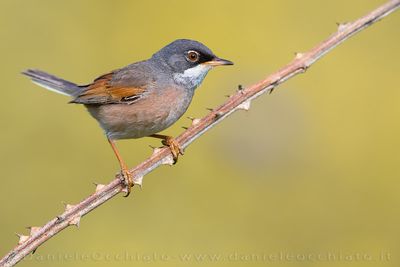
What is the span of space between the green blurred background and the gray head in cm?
177

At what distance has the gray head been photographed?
5.02m

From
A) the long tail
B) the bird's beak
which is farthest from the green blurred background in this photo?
the bird's beak

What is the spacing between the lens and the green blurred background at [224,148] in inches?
245

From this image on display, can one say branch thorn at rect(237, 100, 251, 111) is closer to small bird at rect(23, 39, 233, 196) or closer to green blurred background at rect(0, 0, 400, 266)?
small bird at rect(23, 39, 233, 196)

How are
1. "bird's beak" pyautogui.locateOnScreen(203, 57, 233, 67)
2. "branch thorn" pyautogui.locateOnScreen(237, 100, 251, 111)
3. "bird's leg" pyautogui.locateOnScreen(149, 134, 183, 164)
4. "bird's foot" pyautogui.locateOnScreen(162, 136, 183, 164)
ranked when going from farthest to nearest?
1. "bird's beak" pyautogui.locateOnScreen(203, 57, 233, 67)
2. "bird's leg" pyautogui.locateOnScreen(149, 134, 183, 164)
3. "bird's foot" pyautogui.locateOnScreen(162, 136, 183, 164)
4. "branch thorn" pyautogui.locateOnScreen(237, 100, 251, 111)

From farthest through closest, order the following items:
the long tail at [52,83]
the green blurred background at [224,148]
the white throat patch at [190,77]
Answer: the green blurred background at [224,148] → the long tail at [52,83] → the white throat patch at [190,77]

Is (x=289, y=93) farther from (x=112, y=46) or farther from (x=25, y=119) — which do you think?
(x=25, y=119)

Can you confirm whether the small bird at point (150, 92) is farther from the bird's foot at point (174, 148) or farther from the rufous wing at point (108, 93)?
the bird's foot at point (174, 148)

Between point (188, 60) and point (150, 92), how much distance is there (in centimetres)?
41

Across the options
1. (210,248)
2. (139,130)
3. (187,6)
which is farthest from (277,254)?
(187,6)

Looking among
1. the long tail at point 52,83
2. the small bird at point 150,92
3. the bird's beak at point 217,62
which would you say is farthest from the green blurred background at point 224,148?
the bird's beak at point 217,62

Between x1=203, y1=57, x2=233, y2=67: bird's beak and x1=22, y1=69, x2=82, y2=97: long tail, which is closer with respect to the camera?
x1=203, y1=57, x2=233, y2=67: bird's beak

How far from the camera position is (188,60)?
514 centimetres

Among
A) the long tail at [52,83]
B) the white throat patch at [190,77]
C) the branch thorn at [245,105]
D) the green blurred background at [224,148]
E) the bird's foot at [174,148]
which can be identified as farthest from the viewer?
the green blurred background at [224,148]
